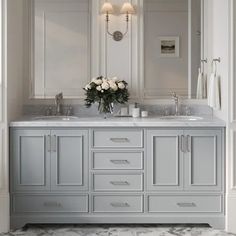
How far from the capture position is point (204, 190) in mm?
4355

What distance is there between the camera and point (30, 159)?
172 inches

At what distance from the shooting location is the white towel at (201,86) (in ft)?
16.3

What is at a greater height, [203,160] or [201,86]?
[201,86]

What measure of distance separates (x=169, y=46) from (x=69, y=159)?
1420 mm

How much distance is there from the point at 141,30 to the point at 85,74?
0.65m

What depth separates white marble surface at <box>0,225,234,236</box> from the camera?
4.23 m

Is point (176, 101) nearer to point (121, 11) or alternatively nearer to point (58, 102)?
point (121, 11)

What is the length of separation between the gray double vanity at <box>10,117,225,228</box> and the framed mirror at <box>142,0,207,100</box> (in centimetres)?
68

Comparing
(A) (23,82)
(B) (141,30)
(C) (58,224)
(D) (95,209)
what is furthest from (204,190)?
(A) (23,82)

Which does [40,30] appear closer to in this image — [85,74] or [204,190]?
[85,74]

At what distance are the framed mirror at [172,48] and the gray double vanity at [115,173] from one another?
2.23 ft

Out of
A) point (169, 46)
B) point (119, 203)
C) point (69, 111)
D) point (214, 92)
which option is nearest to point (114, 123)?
point (119, 203)

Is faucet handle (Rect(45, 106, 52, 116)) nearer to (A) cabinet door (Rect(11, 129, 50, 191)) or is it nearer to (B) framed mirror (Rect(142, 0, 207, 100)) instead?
(A) cabinet door (Rect(11, 129, 50, 191))

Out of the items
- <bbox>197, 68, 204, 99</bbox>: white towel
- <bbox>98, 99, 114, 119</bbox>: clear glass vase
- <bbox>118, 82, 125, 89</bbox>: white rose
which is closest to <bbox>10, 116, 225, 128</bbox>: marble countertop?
<bbox>98, 99, 114, 119</bbox>: clear glass vase
